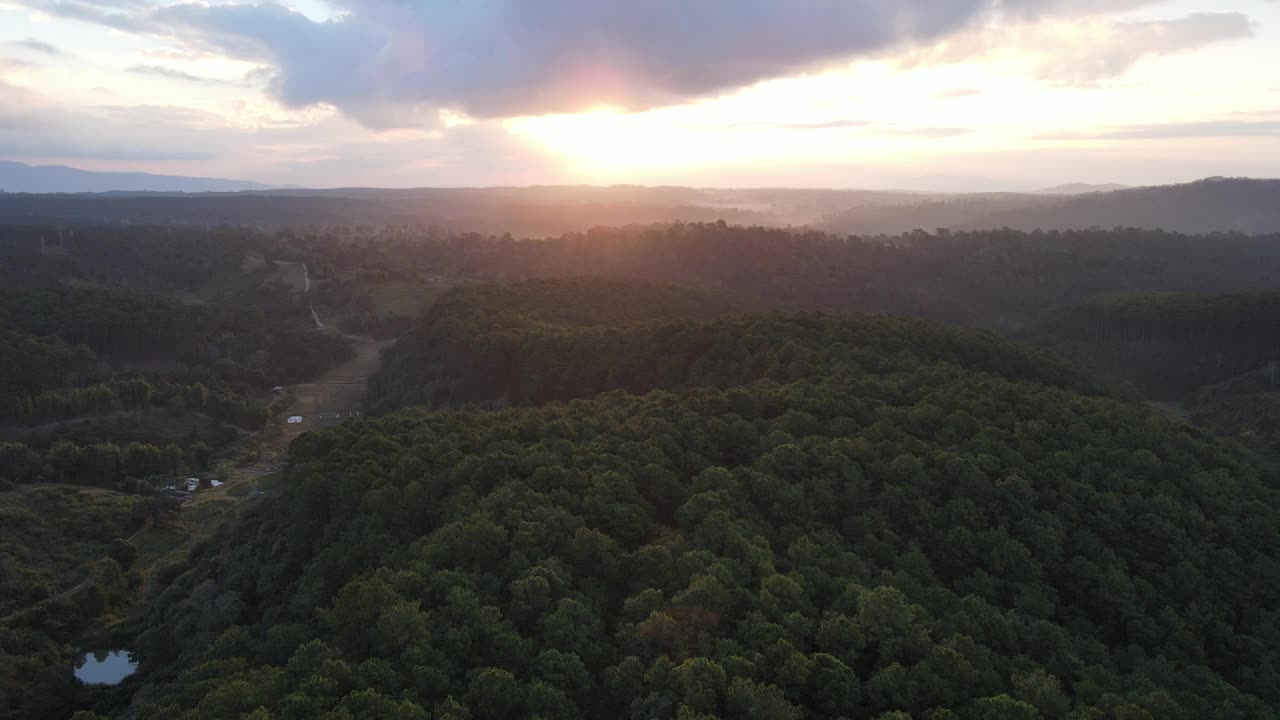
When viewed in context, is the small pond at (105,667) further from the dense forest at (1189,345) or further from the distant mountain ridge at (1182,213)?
the distant mountain ridge at (1182,213)

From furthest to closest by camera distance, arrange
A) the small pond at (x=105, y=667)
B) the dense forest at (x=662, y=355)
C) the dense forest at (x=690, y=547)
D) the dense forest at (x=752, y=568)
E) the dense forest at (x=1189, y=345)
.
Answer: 1. the dense forest at (x=1189, y=345)
2. the dense forest at (x=662, y=355)
3. the small pond at (x=105, y=667)
4. the dense forest at (x=690, y=547)
5. the dense forest at (x=752, y=568)

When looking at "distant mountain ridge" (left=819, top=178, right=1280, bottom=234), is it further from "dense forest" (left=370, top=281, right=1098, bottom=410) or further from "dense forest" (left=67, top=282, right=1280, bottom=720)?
"dense forest" (left=67, top=282, right=1280, bottom=720)

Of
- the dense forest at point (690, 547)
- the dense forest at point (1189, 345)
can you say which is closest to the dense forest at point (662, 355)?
the dense forest at point (690, 547)

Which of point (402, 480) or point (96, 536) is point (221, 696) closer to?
point (402, 480)

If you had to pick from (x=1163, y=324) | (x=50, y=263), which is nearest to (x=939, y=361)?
(x=1163, y=324)

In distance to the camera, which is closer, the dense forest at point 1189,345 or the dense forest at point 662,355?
the dense forest at point 662,355

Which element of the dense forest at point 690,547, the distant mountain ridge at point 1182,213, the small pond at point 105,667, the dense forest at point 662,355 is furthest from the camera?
the distant mountain ridge at point 1182,213

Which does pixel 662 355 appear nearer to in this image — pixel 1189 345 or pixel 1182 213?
pixel 1189 345
